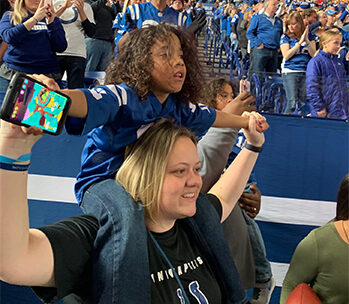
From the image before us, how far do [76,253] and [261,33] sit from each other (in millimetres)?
5851

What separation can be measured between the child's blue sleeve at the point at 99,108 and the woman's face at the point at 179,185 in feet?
0.79

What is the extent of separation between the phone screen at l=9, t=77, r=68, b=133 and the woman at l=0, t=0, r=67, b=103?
7.98 ft

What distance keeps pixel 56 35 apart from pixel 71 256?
253 centimetres

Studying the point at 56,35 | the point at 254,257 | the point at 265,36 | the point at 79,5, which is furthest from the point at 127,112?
the point at 265,36

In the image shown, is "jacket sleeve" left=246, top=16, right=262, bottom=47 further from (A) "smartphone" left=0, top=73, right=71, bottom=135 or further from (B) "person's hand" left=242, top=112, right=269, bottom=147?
(A) "smartphone" left=0, top=73, right=71, bottom=135

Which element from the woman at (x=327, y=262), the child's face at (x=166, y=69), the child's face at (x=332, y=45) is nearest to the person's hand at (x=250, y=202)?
the woman at (x=327, y=262)

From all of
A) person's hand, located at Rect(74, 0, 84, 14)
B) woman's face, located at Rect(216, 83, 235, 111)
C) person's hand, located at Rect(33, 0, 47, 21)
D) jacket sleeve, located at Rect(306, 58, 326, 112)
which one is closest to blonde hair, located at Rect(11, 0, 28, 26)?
person's hand, located at Rect(33, 0, 47, 21)

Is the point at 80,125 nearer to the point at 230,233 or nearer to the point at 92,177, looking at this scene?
the point at 92,177

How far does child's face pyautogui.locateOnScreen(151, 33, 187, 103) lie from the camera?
1.73m

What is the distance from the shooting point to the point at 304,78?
13.5ft

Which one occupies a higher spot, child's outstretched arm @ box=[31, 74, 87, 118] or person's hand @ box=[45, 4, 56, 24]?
person's hand @ box=[45, 4, 56, 24]

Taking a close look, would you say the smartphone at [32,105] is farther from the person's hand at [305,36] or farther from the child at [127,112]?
the person's hand at [305,36]

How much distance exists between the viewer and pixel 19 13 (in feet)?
10.9

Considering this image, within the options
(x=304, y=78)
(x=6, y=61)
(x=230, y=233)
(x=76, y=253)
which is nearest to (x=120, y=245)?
(x=76, y=253)
